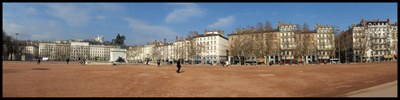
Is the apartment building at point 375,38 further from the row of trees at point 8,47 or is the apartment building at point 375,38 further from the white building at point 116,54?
the row of trees at point 8,47

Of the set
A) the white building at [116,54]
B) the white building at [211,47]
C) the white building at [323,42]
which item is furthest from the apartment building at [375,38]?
the white building at [116,54]

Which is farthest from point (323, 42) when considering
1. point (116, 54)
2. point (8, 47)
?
point (8, 47)

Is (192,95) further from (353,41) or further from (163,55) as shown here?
(163,55)

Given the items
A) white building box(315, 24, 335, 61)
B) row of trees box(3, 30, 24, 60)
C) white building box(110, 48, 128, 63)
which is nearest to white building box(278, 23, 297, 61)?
white building box(315, 24, 335, 61)

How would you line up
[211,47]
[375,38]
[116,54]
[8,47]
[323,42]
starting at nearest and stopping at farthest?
[116,54] → [8,47] → [375,38] → [323,42] → [211,47]

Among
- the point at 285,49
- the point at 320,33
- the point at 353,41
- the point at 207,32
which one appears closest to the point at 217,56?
the point at 207,32

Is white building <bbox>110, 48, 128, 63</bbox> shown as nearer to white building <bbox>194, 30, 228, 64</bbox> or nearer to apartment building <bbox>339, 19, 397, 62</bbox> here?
white building <bbox>194, 30, 228, 64</bbox>

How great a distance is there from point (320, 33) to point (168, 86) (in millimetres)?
110229

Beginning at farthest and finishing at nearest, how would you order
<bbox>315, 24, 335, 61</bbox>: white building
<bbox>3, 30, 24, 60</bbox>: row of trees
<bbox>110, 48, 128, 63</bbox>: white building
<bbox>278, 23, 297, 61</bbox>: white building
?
1. <bbox>315, 24, 335, 61</bbox>: white building
2. <bbox>278, 23, 297, 61</bbox>: white building
3. <bbox>3, 30, 24, 60</bbox>: row of trees
4. <bbox>110, 48, 128, 63</bbox>: white building

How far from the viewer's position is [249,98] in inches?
739

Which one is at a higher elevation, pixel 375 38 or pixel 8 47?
pixel 375 38

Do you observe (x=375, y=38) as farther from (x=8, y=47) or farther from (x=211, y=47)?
(x=8, y=47)

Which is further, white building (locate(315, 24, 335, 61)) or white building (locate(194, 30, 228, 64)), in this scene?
white building (locate(194, 30, 228, 64))

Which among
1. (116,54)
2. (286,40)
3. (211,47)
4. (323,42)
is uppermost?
(286,40)
